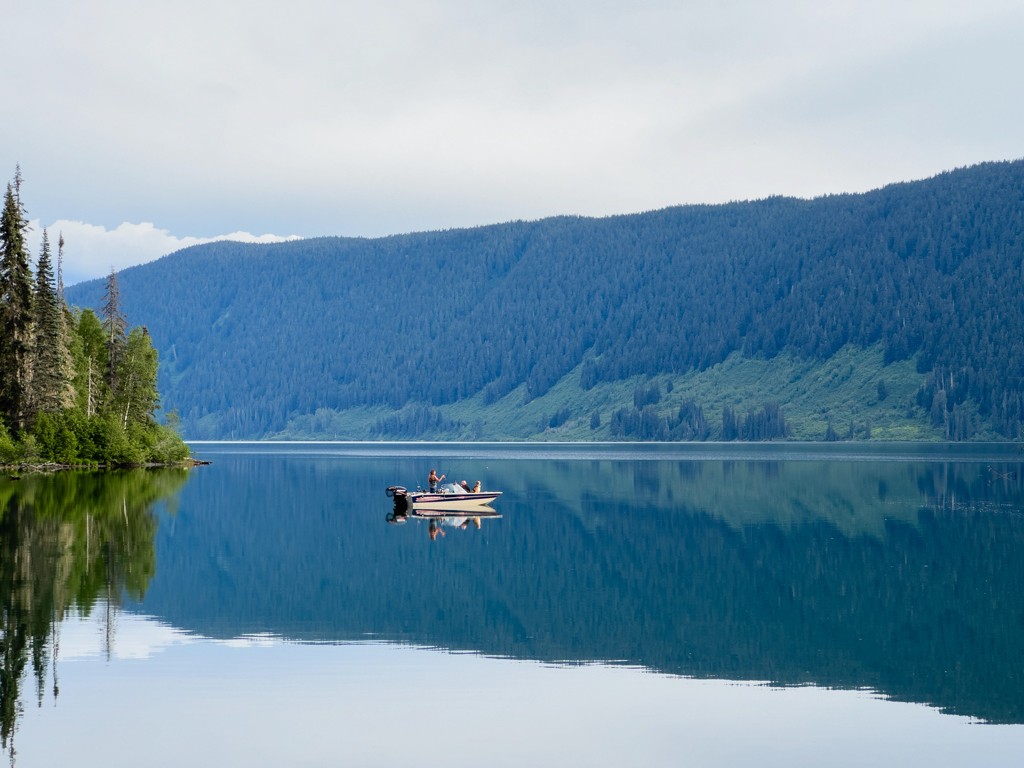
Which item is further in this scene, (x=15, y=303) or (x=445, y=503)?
(x=15, y=303)

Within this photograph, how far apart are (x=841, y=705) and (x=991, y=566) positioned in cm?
2039

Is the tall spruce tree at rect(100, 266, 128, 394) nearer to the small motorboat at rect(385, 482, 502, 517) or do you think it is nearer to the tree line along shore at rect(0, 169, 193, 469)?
the tree line along shore at rect(0, 169, 193, 469)

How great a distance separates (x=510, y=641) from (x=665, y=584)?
9.97 metres

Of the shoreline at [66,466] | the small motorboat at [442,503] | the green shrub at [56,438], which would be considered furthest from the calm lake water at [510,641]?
the green shrub at [56,438]

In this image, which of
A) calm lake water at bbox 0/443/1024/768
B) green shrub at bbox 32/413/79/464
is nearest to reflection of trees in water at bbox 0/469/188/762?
calm lake water at bbox 0/443/1024/768

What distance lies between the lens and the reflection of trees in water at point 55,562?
73.9 ft

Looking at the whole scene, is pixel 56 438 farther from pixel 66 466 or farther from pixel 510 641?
pixel 510 641

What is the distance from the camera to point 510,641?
26.6 metres

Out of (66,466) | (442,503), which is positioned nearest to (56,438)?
(66,466)

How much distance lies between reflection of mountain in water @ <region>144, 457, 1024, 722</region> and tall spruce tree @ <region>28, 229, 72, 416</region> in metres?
26.4

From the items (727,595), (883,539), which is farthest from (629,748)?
(883,539)

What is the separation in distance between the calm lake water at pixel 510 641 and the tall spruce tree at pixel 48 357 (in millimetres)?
34771

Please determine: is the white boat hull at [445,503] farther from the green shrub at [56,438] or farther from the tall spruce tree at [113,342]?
the tall spruce tree at [113,342]

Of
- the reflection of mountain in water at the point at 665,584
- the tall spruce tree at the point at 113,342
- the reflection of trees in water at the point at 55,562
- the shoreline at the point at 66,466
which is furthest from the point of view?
the tall spruce tree at the point at 113,342
